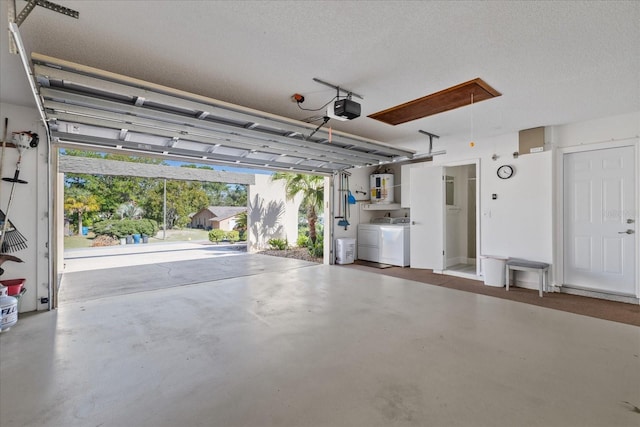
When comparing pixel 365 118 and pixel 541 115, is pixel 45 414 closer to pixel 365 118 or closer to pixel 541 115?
pixel 365 118

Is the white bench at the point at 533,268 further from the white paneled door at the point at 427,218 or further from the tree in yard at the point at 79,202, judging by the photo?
the tree in yard at the point at 79,202

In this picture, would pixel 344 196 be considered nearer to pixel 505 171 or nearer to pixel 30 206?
pixel 505 171

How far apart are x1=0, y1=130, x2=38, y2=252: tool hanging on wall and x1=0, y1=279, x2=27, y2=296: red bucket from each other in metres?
0.42

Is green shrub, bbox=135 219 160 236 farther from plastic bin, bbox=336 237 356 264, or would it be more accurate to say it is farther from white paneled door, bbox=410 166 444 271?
white paneled door, bbox=410 166 444 271

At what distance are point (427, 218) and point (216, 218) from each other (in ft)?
46.5

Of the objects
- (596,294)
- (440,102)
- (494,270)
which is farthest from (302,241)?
(596,294)

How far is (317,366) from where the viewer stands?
8.10 feet

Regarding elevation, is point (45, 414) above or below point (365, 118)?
below

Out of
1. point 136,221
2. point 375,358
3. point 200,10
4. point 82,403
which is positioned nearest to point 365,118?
point 200,10

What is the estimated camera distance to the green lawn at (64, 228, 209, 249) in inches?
472

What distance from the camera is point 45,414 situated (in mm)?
1873

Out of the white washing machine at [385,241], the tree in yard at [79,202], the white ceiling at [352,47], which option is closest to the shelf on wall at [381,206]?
the white washing machine at [385,241]

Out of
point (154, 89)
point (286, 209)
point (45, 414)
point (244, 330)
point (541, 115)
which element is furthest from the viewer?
point (286, 209)

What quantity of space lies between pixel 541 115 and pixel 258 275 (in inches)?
218
